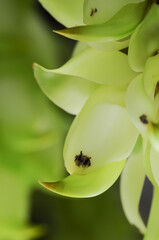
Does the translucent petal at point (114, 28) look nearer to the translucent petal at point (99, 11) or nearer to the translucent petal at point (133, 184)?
the translucent petal at point (99, 11)

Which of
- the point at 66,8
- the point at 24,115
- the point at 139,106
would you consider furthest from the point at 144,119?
the point at 24,115

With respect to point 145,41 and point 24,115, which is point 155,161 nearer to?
point 145,41

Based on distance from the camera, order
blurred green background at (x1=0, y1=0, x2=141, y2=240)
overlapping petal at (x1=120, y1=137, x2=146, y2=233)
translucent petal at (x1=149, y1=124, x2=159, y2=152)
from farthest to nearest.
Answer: blurred green background at (x1=0, y1=0, x2=141, y2=240), overlapping petal at (x1=120, y1=137, x2=146, y2=233), translucent petal at (x1=149, y1=124, x2=159, y2=152)

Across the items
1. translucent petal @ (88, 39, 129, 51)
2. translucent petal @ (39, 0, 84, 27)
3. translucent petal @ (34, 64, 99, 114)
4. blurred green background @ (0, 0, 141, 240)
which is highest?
translucent petal @ (39, 0, 84, 27)

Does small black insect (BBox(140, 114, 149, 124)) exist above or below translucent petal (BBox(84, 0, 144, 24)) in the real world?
below

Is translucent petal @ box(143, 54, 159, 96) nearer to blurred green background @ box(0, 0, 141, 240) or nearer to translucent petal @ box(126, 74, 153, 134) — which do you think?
translucent petal @ box(126, 74, 153, 134)

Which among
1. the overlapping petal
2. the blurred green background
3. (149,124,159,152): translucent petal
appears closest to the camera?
(149,124,159,152): translucent petal

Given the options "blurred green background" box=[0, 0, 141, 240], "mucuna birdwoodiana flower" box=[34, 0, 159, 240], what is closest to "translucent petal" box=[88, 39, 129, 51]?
"mucuna birdwoodiana flower" box=[34, 0, 159, 240]

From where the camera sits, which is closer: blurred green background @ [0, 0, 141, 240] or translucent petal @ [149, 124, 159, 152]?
translucent petal @ [149, 124, 159, 152]

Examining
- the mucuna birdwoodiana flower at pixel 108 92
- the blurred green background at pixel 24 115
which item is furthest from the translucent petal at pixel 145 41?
the blurred green background at pixel 24 115

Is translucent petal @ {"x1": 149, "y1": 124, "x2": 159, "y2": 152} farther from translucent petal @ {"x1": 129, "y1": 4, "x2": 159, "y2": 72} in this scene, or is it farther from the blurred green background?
the blurred green background
